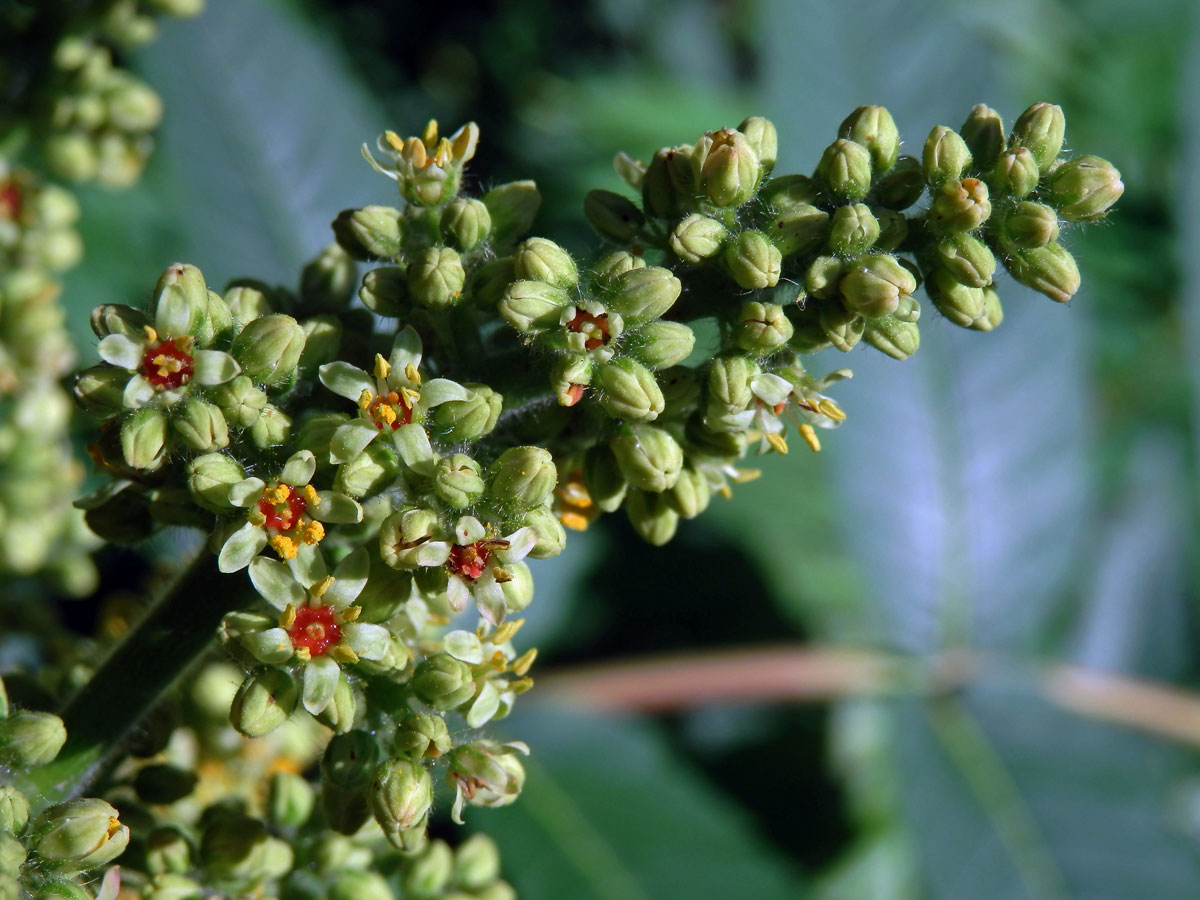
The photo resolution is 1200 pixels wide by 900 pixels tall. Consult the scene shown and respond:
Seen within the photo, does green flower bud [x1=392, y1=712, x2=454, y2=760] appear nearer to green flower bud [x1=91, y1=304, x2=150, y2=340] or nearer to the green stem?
the green stem

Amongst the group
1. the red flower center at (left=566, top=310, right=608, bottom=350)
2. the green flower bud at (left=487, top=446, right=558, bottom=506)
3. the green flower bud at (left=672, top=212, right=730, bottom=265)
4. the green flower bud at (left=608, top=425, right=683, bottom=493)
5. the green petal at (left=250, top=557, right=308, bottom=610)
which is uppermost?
the green flower bud at (left=672, top=212, right=730, bottom=265)

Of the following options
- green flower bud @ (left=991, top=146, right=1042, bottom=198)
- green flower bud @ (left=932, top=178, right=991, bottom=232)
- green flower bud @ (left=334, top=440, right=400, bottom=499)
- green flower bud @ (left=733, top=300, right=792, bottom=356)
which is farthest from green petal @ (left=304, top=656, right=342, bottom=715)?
green flower bud @ (left=991, top=146, right=1042, bottom=198)

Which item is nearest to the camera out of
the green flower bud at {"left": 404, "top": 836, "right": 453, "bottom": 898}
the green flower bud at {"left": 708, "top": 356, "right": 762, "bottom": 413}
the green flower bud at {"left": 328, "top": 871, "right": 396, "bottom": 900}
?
the green flower bud at {"left": 708, "top": 356, "right": 762, "bottom": 413}

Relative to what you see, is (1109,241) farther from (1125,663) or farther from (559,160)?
(559,160)

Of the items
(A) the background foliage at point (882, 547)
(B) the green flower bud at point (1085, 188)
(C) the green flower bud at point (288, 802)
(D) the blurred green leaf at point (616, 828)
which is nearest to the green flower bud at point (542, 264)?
(B) the green flower bud at point (1085, 188)

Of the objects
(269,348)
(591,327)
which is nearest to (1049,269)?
(591,327)

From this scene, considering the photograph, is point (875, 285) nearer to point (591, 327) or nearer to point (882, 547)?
point (591, 327)

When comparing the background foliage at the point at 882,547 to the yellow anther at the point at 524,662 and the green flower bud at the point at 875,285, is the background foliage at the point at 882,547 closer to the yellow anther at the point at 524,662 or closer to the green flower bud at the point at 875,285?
the yellow anther at the point at 524,662
